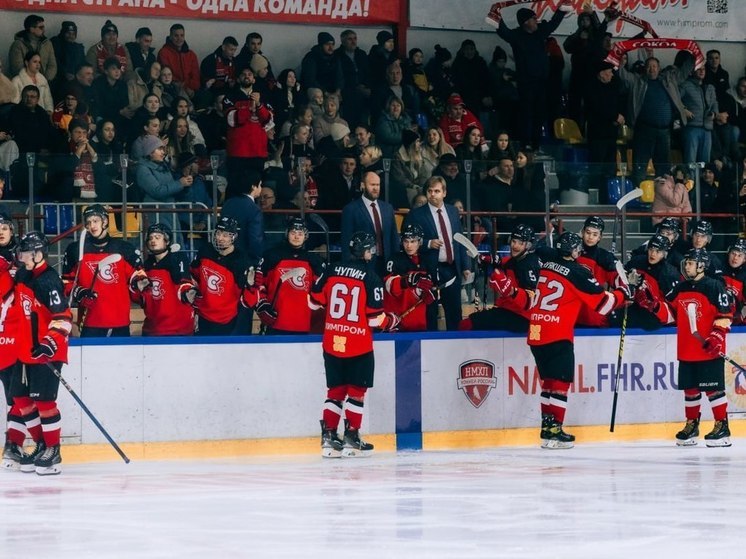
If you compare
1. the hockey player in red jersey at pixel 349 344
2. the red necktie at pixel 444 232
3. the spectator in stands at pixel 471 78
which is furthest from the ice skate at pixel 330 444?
the spectator in stands at pixel 471 78

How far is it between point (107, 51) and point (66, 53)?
1.24ft

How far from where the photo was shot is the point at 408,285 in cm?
1184

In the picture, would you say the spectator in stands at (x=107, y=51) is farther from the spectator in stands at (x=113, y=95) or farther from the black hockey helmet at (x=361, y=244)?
the black hockey helmet at (x=361, y=244)

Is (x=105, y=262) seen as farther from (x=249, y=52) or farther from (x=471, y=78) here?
(x=471, y=78)

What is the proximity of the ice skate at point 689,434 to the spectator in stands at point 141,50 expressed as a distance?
5934 millimetres

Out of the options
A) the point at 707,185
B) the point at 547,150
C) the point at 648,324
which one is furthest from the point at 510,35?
the point at 648,324

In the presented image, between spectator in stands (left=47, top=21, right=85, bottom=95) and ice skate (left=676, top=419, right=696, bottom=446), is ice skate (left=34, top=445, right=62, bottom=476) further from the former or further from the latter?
spectator in stands (left=47, top=21, right=85, bottom=95)

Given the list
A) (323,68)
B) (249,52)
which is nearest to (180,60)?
(249,52)

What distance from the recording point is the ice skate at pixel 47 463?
33.0 feet

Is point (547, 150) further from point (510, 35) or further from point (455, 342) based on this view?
point (455, 342)

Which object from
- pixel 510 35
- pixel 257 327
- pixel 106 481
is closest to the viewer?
pixel 106 481

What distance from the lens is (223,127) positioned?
1425 centimetres

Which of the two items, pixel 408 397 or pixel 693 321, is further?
pixel 693 321

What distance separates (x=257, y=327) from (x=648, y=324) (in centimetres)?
325
